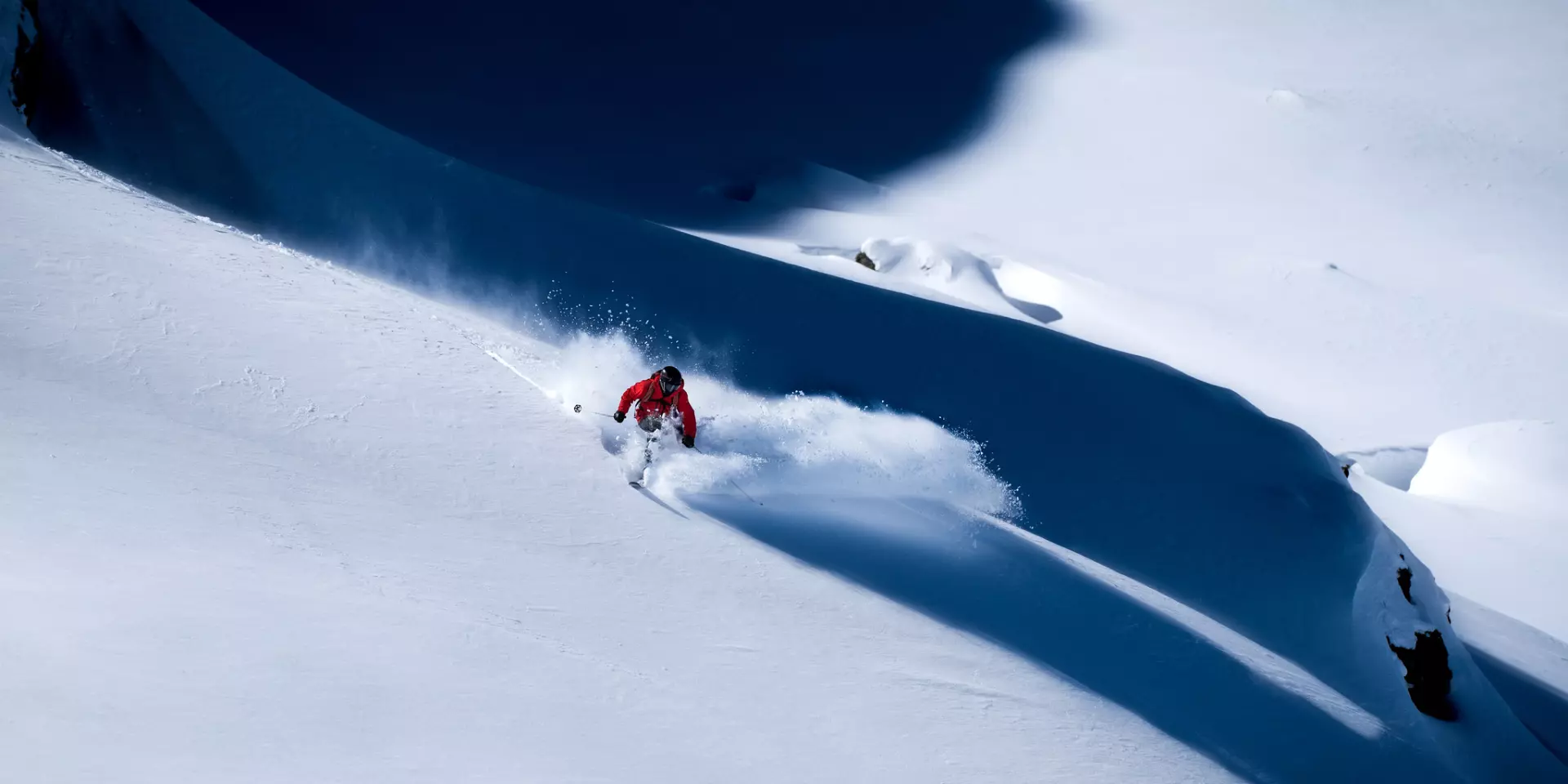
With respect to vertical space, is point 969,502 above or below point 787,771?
above

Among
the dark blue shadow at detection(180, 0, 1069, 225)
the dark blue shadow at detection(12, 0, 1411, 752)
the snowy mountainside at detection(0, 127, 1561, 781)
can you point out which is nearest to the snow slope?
the snowy mountainside at detection(0, 127, 1561, 781)

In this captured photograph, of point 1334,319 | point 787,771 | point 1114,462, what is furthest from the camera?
point 1334,319

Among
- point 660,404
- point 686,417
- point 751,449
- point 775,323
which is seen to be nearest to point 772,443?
point 751,449

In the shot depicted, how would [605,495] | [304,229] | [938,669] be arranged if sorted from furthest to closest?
1. [304,229]
2. [605,495]
3. [938,669]

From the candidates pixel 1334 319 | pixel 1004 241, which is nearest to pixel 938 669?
pixel 1334 319

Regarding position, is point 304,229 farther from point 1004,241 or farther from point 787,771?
point 1004,241

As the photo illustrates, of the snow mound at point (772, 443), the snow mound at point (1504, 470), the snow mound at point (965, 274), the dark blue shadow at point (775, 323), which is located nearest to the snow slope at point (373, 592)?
the snow mound at point (772, 443)

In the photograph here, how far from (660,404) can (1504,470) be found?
13673mm

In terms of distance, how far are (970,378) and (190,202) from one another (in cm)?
826

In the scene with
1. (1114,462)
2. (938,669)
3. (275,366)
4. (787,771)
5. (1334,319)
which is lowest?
(787,771)

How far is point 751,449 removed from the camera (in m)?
8.09

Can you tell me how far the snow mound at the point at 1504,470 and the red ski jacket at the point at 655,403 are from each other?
12604mm

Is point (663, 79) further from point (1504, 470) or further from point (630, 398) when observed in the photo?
point (630, 398)

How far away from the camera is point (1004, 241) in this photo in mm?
23625
